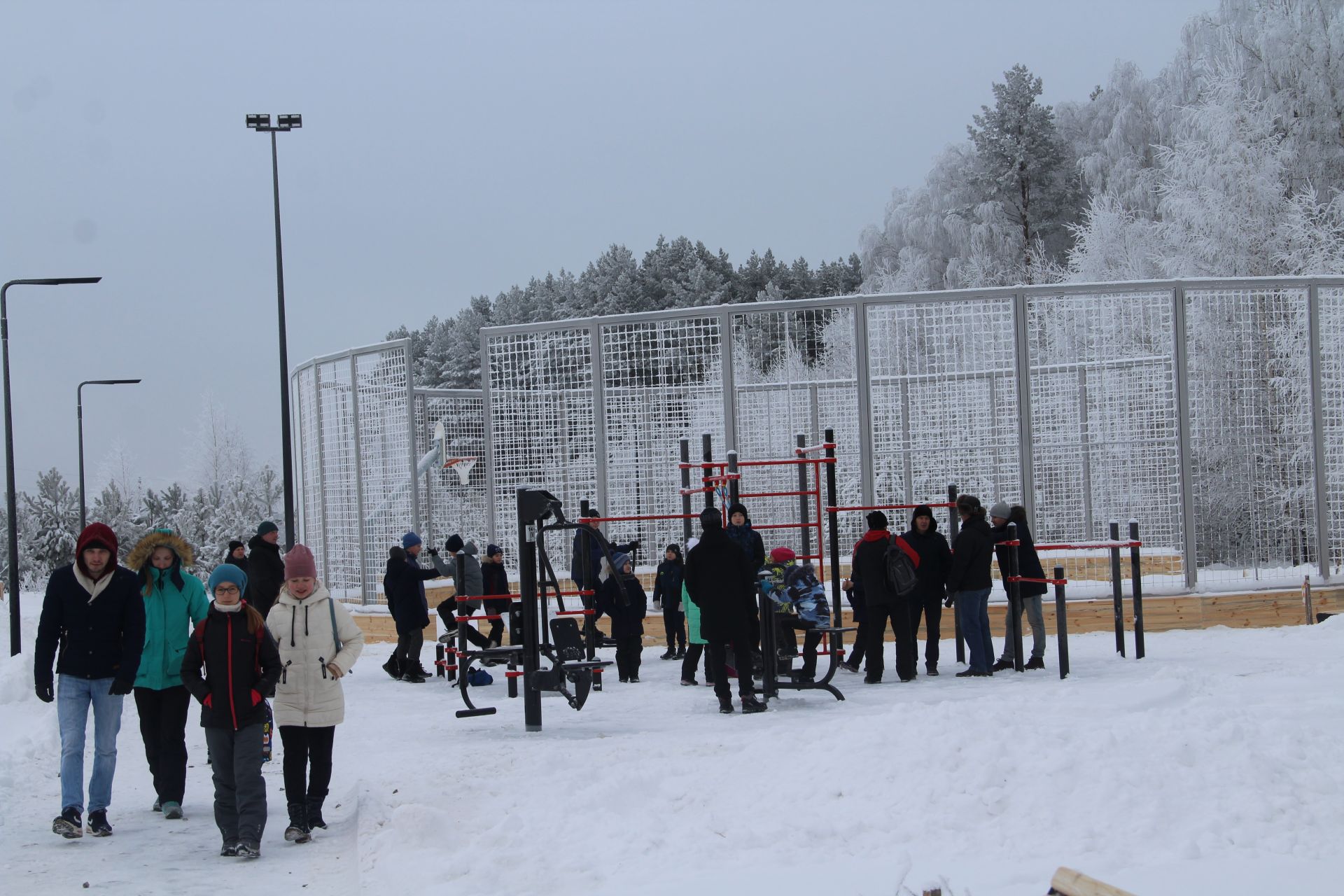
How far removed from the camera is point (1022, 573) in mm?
13312

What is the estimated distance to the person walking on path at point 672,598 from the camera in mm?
14602

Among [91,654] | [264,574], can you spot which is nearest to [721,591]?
[264,574]

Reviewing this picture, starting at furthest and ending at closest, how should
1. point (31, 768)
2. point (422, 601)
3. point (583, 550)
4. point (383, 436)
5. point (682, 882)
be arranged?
point (383, 436) → point (422, 601) → point (583, 550) → point (31, 768) → point (682, 882)

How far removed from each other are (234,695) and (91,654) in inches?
40.5

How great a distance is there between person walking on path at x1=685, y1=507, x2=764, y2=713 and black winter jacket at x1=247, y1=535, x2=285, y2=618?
3.70 metres

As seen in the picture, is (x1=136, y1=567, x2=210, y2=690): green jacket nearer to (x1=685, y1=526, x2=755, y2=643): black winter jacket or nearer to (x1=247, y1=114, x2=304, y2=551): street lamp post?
(x1=685, y1=526, x2=755, y2=643): black winter jacket

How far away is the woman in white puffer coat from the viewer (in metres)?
7.39

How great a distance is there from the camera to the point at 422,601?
14781 mm

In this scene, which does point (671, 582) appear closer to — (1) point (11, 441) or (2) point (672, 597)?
(2) point (672, 597)

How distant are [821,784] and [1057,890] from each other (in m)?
2.60

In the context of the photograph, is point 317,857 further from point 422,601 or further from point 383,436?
point 383,436

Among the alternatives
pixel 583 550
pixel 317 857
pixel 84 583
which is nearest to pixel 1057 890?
pixel 317 857

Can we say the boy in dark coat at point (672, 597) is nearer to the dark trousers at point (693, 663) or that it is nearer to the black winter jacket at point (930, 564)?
the dark trousers at point (693, 663)

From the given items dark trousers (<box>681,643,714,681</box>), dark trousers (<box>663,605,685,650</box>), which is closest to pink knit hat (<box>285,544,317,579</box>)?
dark trousers (<box>681,643,714,681</box>)
